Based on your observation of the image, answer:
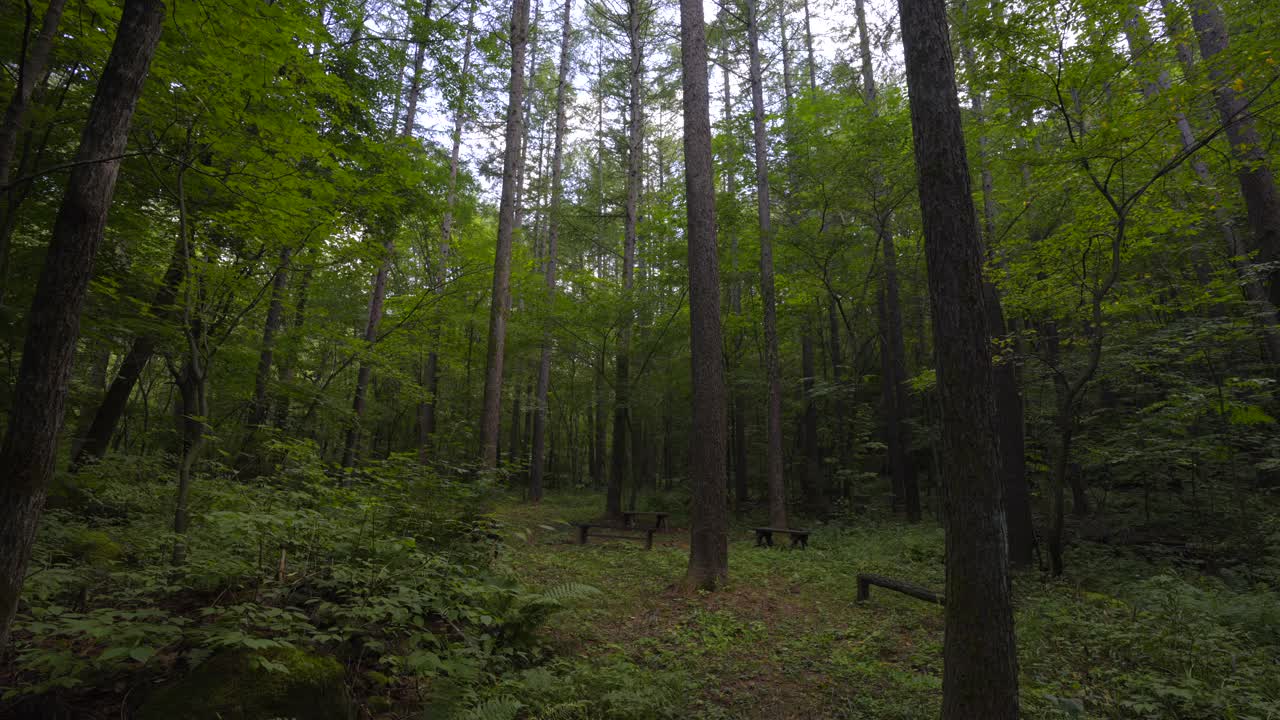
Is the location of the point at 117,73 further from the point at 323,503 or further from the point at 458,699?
the point at 458,699

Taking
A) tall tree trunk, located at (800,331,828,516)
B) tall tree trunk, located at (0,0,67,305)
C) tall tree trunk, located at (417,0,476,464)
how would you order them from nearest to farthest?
tall tree trunk, located at (0,0,67,305), tall tree trunk, located at (417,0,476,464), tall tree trunk, located at (800,331,828,516)

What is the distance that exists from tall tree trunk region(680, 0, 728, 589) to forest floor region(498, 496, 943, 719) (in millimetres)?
662

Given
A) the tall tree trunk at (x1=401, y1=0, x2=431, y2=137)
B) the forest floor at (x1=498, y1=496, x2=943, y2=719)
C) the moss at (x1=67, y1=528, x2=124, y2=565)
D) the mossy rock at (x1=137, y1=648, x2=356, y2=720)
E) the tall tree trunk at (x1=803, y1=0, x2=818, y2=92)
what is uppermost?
the tall tree trunk at (x1=803, y1=0, x2=818, y2=92)

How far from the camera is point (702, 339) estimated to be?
7680mm

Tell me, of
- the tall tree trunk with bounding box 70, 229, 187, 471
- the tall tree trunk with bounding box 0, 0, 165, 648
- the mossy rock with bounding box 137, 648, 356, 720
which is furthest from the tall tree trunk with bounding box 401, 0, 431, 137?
the mossy rock with bounding box 137, 648, 356, 720

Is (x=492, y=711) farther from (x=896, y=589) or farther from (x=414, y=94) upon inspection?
(x=414, y=94)

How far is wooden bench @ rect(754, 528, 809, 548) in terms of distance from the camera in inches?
449

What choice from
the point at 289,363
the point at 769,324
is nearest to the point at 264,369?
the point at 289,363

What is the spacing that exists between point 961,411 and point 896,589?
4.00 meters

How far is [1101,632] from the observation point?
5238 mm

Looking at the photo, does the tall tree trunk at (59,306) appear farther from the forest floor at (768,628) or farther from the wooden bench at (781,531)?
the wooden bench at (781,531)

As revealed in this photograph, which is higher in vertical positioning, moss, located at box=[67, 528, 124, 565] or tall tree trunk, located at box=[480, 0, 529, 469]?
tall tree trunk, located at box=[480, 0, 529, 469]

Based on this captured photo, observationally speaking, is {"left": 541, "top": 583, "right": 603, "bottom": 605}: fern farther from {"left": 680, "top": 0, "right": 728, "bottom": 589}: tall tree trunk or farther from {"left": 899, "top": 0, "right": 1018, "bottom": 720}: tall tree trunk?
{"left": 899, "top": 0, "right": 1018, "bottom": 720}: tall tree trunk

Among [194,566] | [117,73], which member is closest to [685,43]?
[117,73]
